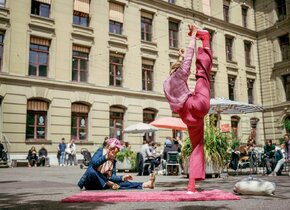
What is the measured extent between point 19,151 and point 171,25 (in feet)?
48.8

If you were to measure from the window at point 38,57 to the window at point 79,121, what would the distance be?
2.82 metres

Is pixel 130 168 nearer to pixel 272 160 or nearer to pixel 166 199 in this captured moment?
pixel 272 160

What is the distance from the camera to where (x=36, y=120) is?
62.5 ft

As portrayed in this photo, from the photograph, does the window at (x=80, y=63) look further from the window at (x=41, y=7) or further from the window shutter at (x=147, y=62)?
the window shutter at (x=147, y=62)

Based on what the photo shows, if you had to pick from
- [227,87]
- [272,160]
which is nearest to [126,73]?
[227,87]

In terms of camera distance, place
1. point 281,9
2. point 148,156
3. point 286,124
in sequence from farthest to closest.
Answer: point 281,9 < point 286,124 < point 148,156

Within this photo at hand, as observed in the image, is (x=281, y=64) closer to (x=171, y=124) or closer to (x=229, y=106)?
(x=171, y=124)

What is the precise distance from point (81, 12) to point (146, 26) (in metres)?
5.20

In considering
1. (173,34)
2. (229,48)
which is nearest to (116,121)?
(173,34)

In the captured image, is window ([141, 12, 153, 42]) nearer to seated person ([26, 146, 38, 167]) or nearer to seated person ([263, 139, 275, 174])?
seated person ([26, 146, 38, 167])

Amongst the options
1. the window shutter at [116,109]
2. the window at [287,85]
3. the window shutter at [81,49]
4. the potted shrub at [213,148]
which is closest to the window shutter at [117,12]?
the window shutter at [81,49]

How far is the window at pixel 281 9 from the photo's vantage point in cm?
2902

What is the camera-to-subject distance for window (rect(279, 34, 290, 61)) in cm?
2847

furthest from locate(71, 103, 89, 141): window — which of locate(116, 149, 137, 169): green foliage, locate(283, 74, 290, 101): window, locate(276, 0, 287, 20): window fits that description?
locate(276, 0, 287, 20): window
